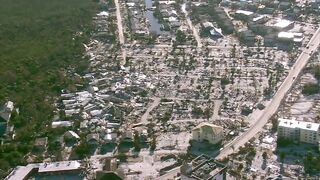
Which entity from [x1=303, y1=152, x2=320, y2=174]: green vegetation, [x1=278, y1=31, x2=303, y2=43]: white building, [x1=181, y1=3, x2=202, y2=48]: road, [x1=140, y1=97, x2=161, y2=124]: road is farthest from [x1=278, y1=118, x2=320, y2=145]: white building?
[x1=181, y1=3, x2=202, y2=48]: road

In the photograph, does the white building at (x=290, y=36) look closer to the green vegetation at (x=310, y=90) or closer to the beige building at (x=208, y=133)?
the green vegetation at (x=310, y=90)

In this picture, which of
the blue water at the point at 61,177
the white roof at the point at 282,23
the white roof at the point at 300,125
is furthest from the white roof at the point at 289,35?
the blue water at the point at 61,177

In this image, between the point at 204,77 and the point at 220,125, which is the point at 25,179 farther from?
the point at 204,77

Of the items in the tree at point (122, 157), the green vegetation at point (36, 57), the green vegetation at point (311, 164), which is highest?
the green vegetation at point (36, 57)

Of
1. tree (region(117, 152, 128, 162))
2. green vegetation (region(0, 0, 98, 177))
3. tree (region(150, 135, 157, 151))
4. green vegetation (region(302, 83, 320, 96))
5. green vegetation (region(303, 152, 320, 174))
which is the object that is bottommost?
green vegetation (region(303, 152, 320, 174))

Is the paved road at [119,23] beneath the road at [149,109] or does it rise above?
above

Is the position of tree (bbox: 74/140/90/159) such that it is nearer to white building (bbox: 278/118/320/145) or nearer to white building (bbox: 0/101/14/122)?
white building (bbox: 0/101/14/122)
